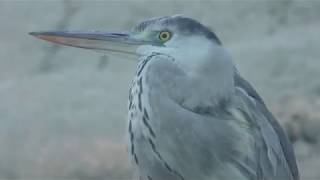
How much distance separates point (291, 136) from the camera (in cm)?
464

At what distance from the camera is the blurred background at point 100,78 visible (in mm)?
4648

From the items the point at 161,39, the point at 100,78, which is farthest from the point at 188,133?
the point at 100,78

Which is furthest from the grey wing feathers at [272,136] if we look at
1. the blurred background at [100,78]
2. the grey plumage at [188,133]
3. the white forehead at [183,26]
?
the blurred background at [100,78]

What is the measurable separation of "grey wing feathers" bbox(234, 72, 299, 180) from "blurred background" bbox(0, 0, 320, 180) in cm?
258

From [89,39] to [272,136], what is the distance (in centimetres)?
39

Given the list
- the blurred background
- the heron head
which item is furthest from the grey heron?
the blurred background

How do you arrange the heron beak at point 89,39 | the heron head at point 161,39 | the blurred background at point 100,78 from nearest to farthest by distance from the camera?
the heron head at point 161,39
the heron beak at point 89,39
the blurred background at point 100,78

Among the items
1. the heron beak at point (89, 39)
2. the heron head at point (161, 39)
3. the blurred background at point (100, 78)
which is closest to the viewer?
the heron head at point (161, 39)

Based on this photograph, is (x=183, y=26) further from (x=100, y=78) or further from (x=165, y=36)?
(x=100, y=78)

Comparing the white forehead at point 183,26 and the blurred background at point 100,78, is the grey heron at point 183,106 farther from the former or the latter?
the blurred background at point 100,78

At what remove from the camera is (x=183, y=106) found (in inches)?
65.5

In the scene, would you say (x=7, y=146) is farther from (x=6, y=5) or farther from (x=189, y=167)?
(x=189, y=167)

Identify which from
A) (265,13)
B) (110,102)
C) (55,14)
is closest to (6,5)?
(55,14)

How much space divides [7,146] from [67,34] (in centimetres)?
311
